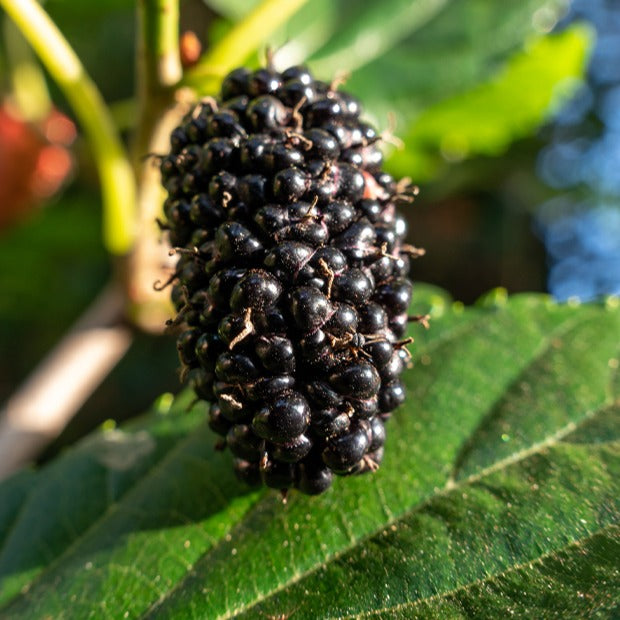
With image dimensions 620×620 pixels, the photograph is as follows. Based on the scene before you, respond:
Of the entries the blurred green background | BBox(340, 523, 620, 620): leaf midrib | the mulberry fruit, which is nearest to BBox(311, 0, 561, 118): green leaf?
the blurred green background

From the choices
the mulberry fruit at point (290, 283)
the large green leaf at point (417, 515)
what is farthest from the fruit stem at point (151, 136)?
the large green leaf at point (417, 515)

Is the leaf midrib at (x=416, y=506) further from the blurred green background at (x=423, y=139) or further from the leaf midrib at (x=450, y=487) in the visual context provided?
the blurred green background at (x=423, y=139)

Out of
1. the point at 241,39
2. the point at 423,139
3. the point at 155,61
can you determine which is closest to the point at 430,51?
the point at 423,139

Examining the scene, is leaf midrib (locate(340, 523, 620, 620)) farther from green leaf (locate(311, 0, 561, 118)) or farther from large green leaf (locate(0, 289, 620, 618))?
green leaf (locate(311, 0, 561, 118))

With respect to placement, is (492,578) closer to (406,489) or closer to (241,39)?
(406,489)

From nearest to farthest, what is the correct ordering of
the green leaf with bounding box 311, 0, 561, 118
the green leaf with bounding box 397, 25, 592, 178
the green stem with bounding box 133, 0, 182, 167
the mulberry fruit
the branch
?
1. the mulberry fruit
2. the green stem with bounding box 133, 0, 182, 167
3. the branch
4. the green leaf with bounding box 311, 0, 561, 118
5. the green leaf with bounding box 397, 25, 592, 178

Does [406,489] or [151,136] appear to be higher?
[151,136]
